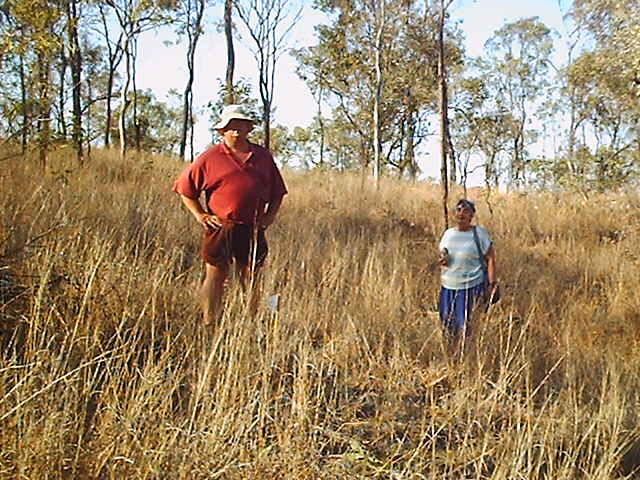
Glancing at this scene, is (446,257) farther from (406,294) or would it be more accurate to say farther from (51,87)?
(51,87)

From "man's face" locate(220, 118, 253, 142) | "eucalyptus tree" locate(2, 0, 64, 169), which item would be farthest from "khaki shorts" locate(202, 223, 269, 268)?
"eucalyptus tree" locate(2, 0, 64, 169)

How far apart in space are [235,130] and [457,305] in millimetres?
2347

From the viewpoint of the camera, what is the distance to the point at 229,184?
381 centimetres

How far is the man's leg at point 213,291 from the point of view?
3.66 m

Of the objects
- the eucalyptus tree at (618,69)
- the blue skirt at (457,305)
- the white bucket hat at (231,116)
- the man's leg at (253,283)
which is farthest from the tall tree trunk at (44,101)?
the eucalyptus tree at (618,69)

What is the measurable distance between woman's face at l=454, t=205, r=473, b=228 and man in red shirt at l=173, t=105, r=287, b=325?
1.77m

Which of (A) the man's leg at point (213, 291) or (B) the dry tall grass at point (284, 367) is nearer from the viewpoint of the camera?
(B) the dry tall grass at point (284, 367)

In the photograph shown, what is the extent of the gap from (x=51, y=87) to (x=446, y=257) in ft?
11.1

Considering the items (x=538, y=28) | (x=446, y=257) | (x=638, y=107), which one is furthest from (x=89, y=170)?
(x=538, y=28)

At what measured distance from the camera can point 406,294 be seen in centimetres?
504

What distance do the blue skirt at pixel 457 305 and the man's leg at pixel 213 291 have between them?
6.12 ft

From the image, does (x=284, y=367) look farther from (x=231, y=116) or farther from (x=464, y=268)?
(x=464, y=268)

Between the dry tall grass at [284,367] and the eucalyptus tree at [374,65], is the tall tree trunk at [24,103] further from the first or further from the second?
the eucalyptus tree at [374,65]

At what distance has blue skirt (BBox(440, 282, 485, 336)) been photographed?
4352mm
